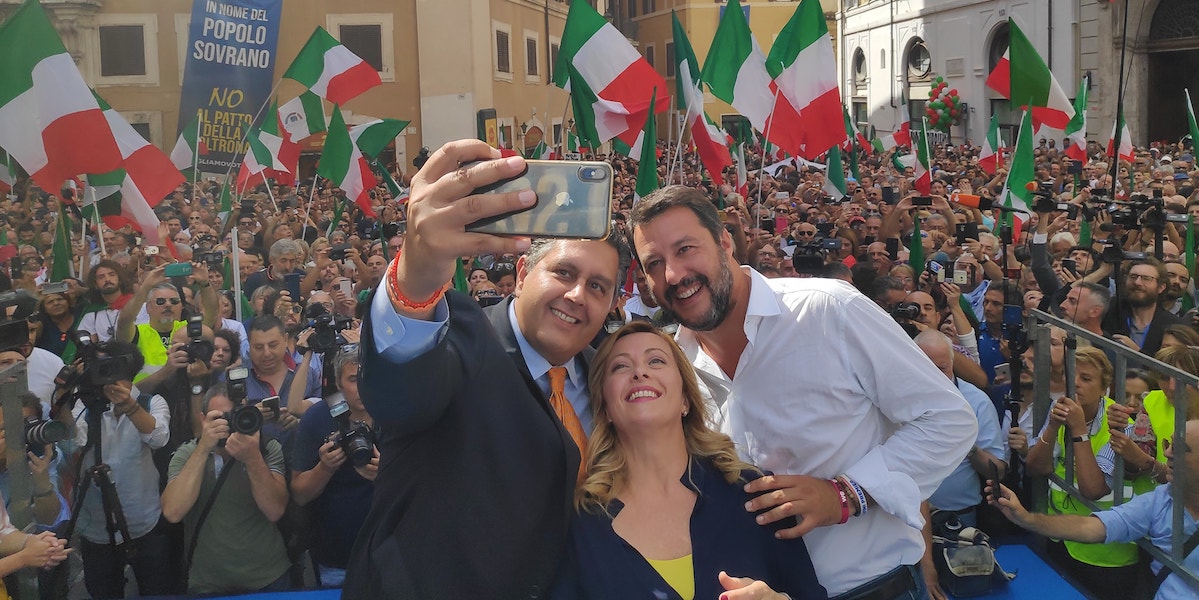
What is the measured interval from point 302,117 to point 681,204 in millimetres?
9800

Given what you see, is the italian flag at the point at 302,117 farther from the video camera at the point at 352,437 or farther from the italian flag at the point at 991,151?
the italian flag at the point at 991,151

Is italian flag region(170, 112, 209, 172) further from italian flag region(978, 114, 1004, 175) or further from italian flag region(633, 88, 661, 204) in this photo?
italian flag region(978, 114, 1004, 175)

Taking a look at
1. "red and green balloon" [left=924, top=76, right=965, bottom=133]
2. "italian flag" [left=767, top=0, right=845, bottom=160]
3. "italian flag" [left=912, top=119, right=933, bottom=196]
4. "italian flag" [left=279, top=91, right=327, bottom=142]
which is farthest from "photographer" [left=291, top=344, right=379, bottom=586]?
"red and green balloon" [left=924, top=76, right=965, bottom=133]

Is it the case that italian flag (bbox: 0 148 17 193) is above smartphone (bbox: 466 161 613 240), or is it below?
above

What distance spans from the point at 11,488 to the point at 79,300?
3.93 m

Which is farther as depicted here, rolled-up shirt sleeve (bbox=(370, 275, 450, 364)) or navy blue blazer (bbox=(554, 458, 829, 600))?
navy blue blazer (bbox=(554, 458, 829, 600))

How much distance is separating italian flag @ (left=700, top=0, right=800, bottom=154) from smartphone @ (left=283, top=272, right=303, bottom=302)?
4.27 metres

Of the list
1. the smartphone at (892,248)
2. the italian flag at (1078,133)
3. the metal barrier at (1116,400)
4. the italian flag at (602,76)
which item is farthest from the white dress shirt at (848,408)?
the italian flag at (1078,133)

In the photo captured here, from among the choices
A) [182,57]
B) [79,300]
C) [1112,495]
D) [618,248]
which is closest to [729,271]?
[618,248]

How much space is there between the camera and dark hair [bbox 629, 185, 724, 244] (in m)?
2.59

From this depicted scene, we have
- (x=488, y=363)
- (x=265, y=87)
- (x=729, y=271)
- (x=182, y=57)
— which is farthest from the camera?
(x=182, y=57)

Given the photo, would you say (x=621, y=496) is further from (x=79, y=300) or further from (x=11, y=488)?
(x=79, y=300)

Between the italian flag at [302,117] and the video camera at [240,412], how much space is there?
7600 millimetres

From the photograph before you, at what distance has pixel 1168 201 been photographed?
9.34 meters
